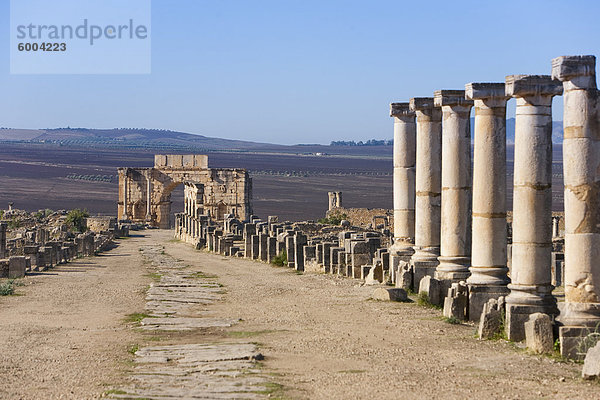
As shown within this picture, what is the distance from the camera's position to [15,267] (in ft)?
83.6

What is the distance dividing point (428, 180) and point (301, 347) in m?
6.68

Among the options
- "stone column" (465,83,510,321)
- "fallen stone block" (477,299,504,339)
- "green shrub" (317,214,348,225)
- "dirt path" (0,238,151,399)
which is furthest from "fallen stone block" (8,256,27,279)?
"green shrub" (317,214,348,225)

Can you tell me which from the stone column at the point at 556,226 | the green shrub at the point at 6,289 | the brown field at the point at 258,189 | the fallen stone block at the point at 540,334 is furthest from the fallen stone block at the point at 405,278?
the brown field at the point at 258,189

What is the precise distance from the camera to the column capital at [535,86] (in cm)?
1434

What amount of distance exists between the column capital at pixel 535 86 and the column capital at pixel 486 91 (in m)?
1.50

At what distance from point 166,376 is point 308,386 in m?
1.65

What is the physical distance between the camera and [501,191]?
1620 centimetres

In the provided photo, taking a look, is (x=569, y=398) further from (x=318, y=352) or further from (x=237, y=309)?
Result: (x=237, y=309)

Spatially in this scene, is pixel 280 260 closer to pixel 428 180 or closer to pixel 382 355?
pixel 428 180

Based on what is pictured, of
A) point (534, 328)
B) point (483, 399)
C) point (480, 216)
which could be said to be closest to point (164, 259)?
point (480, 216)

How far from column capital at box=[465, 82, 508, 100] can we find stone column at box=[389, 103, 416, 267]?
17.4ft

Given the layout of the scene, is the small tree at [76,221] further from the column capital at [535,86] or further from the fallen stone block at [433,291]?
the column capital at [535,86]

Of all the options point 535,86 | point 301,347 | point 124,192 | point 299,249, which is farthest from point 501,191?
point 124,192

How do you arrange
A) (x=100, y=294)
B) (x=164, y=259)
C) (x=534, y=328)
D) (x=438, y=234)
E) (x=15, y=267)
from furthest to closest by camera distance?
(x=164, y=259) → (x=15, y=267) → (x=100, y=294) → (x=438, y=234) → (x=534, y=328)
